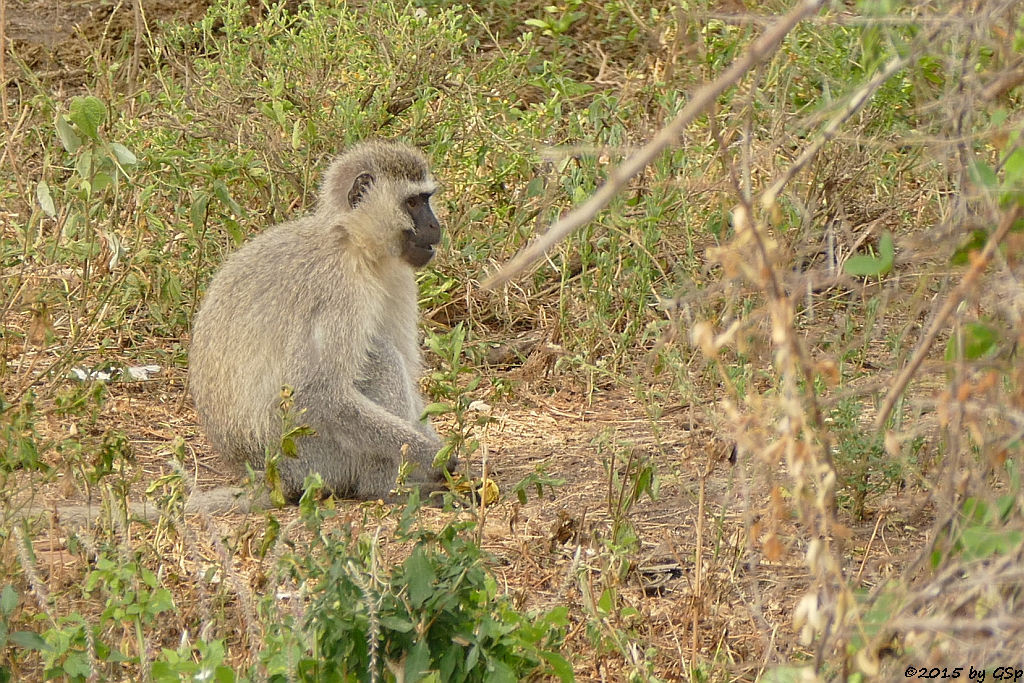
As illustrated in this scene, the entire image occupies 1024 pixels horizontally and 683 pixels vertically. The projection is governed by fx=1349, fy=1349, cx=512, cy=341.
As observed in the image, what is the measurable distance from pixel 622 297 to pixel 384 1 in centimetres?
254

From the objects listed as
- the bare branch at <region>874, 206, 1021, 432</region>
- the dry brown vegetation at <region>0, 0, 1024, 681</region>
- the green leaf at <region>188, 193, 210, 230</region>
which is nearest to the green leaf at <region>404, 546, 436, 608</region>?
the dry brown vegetation at <region>0, 0, 1024, 681</region>

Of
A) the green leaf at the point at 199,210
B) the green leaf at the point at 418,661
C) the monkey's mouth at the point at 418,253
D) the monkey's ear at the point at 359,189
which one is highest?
the monkey's ear at the point at 359,189

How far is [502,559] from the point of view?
452cm

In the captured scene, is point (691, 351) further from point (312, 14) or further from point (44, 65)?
point (44, 65)

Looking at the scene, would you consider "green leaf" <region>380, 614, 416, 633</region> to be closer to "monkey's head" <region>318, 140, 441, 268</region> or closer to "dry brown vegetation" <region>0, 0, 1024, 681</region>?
"dry brown vegetation" <region>0, 0, 1024, 681</region>

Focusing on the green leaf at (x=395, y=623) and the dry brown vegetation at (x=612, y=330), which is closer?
the dry brown vegetation at (x=612, y=330)

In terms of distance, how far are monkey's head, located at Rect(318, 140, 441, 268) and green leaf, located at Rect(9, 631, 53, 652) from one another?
235 centimetres

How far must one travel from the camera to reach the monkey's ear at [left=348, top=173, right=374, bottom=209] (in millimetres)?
5426

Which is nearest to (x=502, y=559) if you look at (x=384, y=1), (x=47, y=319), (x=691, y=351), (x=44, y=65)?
(x=691, y=351)

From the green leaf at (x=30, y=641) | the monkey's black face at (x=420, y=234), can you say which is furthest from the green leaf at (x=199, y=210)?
the green leaf at (x=30, y=641)

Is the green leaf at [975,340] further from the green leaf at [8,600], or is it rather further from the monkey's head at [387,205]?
the monkey's head at [387,205]

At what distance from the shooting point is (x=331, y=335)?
5246 millimetres

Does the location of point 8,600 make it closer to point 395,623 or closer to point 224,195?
point 395,623

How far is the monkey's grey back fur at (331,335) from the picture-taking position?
523 cm
